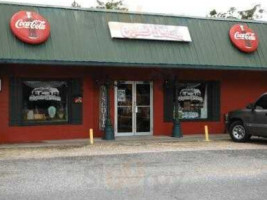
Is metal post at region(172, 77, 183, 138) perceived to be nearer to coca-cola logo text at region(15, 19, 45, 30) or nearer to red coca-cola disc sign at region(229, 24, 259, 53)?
red coca-cola disc sign at region(229, 24, 259, 53)

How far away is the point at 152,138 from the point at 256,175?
844cm

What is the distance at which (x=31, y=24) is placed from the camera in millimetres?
17016

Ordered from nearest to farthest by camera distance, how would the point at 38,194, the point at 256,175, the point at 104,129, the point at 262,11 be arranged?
the point at 38,194 < the point at 256,175 < the point at 104,129 < the point at 262,11

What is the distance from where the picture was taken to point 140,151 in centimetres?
1503

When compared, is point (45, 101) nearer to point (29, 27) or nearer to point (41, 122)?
point (41, 122)

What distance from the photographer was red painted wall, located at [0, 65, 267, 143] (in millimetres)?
17500

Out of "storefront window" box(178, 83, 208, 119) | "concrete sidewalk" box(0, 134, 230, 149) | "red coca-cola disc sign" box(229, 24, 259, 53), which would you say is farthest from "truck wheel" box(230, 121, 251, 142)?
"red coca-cola disc sign" box(229, 24, 259, 53)

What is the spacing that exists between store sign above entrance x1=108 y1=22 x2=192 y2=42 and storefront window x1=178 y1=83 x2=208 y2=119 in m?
2.27

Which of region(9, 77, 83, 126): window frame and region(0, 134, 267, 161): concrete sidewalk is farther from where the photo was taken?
region(9, 77, 83, 126): window frame

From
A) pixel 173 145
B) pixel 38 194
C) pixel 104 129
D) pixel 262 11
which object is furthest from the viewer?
pixel 262 11

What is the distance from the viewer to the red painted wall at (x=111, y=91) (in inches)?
689

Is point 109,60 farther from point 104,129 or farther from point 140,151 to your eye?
point 140,151

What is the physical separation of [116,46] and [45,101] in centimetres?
332

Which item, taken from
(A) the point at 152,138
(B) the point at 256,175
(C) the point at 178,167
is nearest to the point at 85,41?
(A) the point at 152,138
